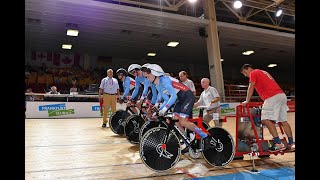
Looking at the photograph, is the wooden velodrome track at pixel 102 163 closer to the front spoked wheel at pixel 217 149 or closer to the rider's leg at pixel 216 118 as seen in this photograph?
the front spoked wheel at pixel 217 149

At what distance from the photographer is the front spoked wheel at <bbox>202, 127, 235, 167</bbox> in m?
4.21

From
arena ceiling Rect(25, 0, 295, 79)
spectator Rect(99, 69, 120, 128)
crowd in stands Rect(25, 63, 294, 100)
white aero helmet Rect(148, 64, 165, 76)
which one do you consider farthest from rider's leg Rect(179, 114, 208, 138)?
crowd in stands Rect(25, 63, 294, 100)

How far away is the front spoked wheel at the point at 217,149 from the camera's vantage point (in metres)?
4.21

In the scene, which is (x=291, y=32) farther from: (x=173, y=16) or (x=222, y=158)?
(x=222, y=158)

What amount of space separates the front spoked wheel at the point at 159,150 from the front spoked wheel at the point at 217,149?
581mm

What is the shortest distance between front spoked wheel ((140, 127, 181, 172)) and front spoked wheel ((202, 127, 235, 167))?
0.58 metres

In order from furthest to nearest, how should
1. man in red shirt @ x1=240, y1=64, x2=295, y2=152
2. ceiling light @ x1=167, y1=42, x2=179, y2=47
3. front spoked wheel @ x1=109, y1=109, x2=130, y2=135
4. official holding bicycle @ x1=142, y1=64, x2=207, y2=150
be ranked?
ceiling light @ x1=167, y1=42, x2=179, y2=47
front spoked wheel @ x1=109, y1=109, x2=130, y2=135
man in red shirt @ x1=240, y1=64, x2=295, y2=152
official holding bicycle @ x1=142, y1=64, x2=207, y2=150

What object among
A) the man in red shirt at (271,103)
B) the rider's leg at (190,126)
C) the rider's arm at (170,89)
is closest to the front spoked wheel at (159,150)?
the rider's leg at (190,126)

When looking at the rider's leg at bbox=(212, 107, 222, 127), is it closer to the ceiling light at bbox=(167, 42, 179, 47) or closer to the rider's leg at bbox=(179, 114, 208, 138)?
the rider's leg at bbox=(179, 114, 208, 138)

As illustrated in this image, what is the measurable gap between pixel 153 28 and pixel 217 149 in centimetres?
1079

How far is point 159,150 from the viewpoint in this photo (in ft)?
12.3

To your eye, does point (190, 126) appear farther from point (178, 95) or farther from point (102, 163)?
point (102, 163)

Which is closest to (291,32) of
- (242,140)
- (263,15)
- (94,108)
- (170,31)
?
(263,15)

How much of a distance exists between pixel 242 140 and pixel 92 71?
17.6 m
